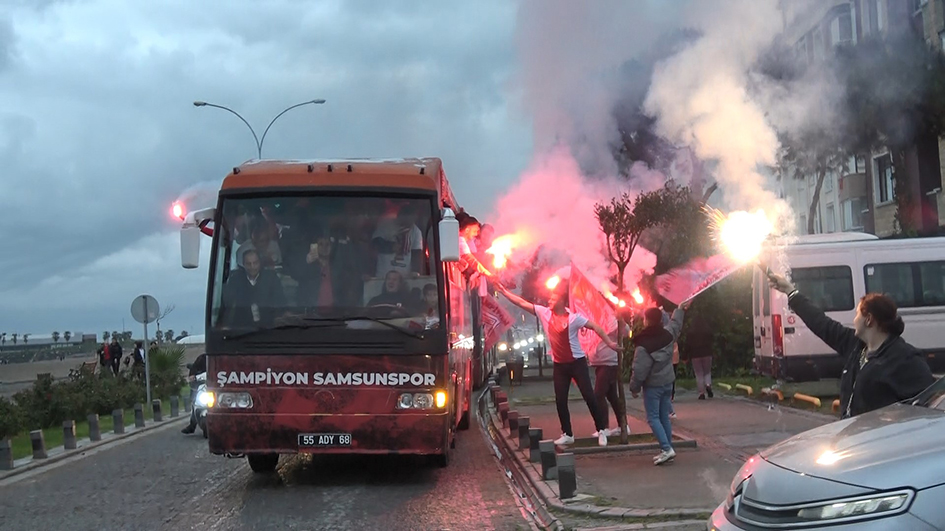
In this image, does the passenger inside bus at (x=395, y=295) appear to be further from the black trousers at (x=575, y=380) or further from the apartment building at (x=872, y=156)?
the apartment building at (x=872, y=156)

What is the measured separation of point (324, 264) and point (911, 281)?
10472 millimetres

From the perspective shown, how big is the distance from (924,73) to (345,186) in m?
15.6

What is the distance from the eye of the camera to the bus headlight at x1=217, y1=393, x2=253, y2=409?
8953 mm

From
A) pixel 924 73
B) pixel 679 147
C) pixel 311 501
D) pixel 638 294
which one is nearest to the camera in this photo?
pixel 311 501

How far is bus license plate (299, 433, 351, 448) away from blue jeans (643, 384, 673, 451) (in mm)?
3064

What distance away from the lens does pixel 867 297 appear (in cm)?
558

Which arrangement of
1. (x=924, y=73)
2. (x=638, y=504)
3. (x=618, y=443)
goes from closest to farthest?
(x=638, y=504) → (x=618, y=443) → (x=924, y=73)

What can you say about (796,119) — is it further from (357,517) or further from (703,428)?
(357,517)

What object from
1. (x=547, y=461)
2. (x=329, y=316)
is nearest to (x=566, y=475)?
(x=547, y=461)

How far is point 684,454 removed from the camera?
33.5 feet

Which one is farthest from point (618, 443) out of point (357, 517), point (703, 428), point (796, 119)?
point (796, 119)

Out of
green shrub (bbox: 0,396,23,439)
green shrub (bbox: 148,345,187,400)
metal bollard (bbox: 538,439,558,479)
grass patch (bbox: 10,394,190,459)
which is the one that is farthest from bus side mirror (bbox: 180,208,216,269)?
green shrub (bbox: 148,345,187,400)

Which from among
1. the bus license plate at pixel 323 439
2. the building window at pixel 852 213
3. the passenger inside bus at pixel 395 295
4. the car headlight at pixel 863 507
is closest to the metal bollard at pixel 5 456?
the bus license plate at pixel 323 439

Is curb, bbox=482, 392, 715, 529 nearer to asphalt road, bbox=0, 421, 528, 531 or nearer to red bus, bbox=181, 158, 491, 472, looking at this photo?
asphalt road, bbox=0, 421, 528, 531
